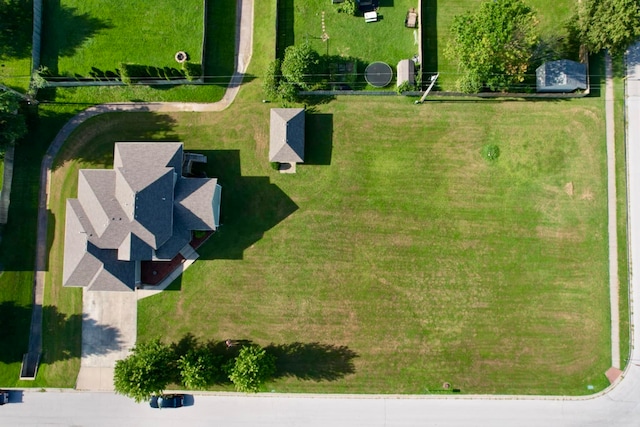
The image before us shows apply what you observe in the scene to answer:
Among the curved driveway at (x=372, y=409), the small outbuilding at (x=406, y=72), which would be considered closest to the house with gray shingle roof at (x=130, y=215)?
the curved driveway at (x=372, y=409)

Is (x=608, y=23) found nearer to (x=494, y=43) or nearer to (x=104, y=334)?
(x=494, y=43)

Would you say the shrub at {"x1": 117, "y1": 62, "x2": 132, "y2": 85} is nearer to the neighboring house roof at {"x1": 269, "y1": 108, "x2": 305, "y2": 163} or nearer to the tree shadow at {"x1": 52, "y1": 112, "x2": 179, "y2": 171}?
the tree shadow at {"x1": 52, "y1": 112, "x2": 179, "y2": 171}

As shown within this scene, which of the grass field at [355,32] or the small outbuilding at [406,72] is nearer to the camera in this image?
the small outbuilding at [406,72]

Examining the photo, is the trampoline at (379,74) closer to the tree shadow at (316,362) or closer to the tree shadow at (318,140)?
the tree shadow at (318,140)

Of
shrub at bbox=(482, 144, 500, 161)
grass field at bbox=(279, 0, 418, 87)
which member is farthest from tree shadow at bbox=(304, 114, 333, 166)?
shrub at bbox=(482, 144, 500, 161)

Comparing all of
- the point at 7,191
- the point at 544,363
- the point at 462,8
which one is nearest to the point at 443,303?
the point at 544,363

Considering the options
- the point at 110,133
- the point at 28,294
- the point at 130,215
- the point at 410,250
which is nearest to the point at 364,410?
the point at 410,250
